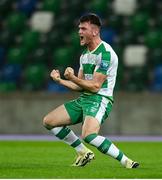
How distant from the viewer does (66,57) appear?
21.3 meters

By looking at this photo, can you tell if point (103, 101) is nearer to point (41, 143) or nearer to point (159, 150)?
point (159, 150)

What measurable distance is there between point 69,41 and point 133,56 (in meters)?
2.31

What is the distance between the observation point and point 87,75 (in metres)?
10.5

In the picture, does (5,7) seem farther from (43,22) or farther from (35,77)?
(35,77)

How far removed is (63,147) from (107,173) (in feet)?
19.8

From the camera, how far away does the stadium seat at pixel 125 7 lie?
22078mm

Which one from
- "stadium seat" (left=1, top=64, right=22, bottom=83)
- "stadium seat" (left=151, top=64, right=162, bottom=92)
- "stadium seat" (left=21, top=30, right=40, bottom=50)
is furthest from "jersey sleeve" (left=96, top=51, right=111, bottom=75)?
"stadium seat" (left=21, top=30, right=40, bottom=50)

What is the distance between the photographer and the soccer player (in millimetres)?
10078

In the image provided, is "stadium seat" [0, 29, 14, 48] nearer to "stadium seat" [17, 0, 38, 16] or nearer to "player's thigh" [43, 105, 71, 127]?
"stadium seat" [17, 0, 38, 16]

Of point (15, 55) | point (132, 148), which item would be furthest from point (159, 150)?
point (15, 55)

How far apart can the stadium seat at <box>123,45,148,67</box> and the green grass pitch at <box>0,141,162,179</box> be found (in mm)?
4176

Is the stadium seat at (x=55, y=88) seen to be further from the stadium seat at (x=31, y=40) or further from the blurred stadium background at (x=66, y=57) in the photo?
the stadium seat at (x=31, y=40)

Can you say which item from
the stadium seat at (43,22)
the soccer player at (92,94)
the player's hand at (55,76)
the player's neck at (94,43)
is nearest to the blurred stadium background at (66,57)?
the stadium seat at (43,22)

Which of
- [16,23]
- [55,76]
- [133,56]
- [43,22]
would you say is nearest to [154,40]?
[133,56]
